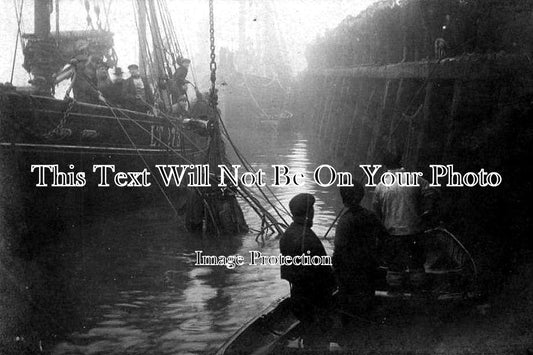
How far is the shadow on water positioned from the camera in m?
6.23

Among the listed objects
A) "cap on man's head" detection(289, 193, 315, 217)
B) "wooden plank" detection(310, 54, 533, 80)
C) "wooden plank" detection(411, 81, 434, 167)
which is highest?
"wooden plank" detection(310, 54, 533, 80)

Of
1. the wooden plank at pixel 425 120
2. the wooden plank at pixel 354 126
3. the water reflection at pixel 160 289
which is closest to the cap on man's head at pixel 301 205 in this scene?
the water reflection at pixel 160 289

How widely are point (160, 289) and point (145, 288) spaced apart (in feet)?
0.76

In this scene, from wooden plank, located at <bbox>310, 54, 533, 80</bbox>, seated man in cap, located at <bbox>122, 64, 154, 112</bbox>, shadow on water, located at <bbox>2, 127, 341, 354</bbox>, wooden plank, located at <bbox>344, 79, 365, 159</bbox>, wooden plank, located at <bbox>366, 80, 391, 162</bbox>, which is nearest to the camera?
shadow on water, located at <bbox>2, 127, 341, 354</bbox>

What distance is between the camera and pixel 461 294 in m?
5.51

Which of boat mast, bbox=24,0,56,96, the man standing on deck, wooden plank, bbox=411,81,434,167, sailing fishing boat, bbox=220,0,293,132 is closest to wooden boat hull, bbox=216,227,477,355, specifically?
the man standing on deck

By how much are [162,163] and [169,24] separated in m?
6.90

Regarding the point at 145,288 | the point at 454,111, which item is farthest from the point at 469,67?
the point at 145,288

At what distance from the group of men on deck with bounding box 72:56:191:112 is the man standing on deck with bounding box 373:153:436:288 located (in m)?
7.68

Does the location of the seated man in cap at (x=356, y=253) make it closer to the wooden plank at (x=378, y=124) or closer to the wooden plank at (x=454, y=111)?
the wooden plank at (x=454, y=111)

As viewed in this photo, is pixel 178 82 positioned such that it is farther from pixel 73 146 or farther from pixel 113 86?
pixel 73 146

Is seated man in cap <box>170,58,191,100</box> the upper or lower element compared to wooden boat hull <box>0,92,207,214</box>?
upper

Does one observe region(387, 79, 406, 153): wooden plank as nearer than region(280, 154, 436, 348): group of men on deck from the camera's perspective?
No

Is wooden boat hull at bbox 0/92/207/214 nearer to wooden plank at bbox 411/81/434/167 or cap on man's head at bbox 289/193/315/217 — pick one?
wooden plank at bbox 411/81/434/167
